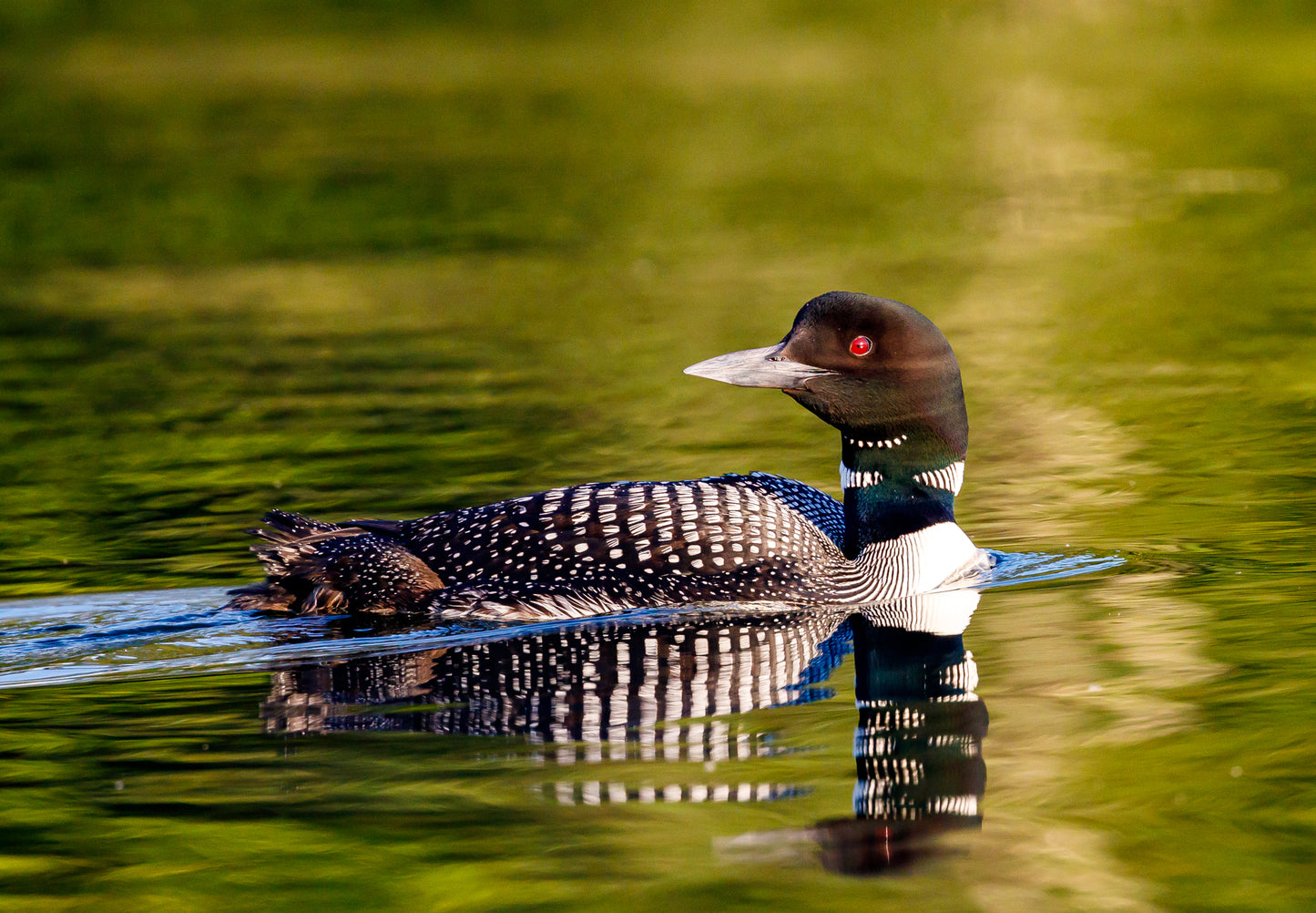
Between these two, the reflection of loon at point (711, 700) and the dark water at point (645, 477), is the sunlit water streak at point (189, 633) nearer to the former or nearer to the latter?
the dark water at point (645, 477)

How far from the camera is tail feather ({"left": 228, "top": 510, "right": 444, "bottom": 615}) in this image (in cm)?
623

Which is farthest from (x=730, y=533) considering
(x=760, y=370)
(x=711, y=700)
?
(x=711, y=700)

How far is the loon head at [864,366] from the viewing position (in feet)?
20.6

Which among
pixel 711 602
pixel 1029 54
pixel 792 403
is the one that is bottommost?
pixel 711 602

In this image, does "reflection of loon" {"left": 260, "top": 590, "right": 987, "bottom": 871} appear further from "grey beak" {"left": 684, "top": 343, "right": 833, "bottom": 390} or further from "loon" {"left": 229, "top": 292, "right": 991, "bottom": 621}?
"grey beak" {"left": 684, "top": 343, "right": 833, "bottom": 390}

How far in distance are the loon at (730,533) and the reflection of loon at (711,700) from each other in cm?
12

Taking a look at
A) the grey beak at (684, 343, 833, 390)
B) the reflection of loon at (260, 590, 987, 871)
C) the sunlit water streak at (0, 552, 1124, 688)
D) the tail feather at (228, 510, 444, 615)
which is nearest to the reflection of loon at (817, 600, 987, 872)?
the reflection of loon at (260, 590, 987, 871)

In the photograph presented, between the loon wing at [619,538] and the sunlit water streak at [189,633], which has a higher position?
the loon wing at [619,538]

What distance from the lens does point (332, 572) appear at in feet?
20.6

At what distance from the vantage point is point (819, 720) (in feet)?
16.4

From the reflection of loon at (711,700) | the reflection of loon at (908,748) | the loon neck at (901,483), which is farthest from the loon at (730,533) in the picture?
the reflection of loon at (908,748)

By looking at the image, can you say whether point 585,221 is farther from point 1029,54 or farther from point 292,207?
point 1029,54

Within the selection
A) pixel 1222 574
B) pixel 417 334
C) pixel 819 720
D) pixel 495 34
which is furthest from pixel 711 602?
pixel 495 34

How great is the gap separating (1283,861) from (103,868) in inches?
101
